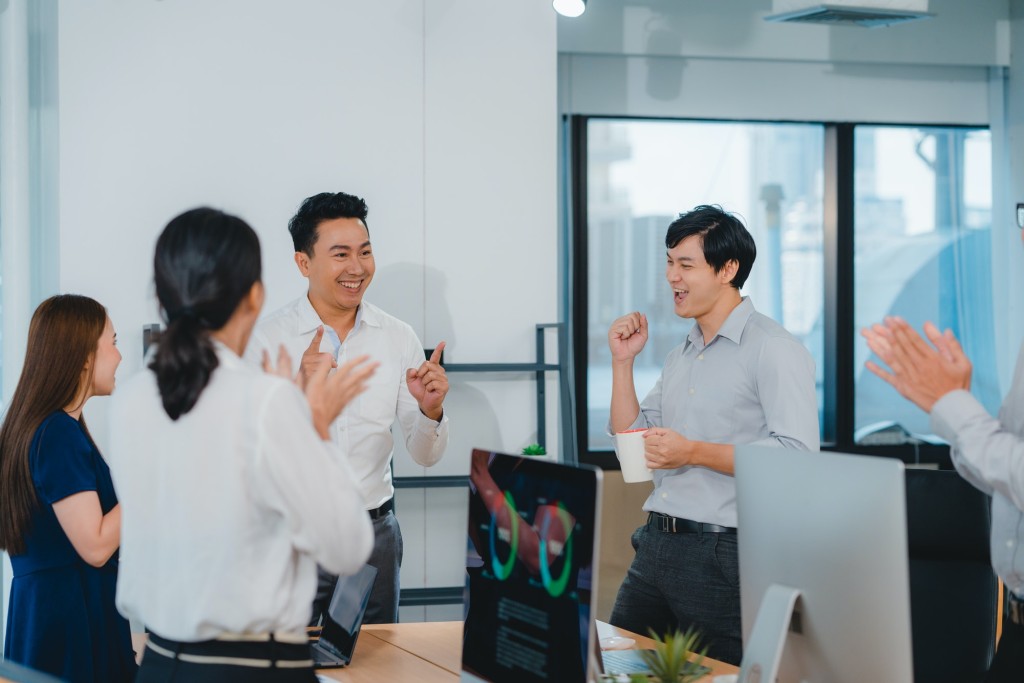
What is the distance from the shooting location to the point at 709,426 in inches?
98.3

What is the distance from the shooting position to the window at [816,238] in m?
4.50

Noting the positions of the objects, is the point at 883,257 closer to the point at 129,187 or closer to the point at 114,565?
the point at 129,187

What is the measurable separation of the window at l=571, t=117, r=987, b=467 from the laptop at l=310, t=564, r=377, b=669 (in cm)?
233

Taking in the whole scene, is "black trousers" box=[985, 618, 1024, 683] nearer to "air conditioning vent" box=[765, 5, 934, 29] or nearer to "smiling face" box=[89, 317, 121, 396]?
"smiling face" box=[89, 317, 121, 396]

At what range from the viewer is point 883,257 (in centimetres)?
477

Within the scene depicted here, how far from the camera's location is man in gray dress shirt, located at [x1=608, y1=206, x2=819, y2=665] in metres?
2.32

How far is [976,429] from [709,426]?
84 cm

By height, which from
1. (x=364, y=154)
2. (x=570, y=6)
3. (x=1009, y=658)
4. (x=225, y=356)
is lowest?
(x=1009, y=658)

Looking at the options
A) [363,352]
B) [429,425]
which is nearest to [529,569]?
[429,425]

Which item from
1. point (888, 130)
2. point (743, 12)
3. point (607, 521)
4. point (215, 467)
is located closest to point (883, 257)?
point (888, 130)

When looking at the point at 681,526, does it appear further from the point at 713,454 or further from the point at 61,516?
the point at 61,516

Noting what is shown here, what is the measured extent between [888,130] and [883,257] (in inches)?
23.9

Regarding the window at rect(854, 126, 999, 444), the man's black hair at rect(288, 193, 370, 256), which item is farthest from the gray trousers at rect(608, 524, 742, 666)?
the window at rect(854, 126, 999, 444)

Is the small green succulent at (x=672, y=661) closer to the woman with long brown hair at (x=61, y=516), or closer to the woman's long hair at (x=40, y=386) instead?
the woman with long brown hair at (x=61, y=516)
